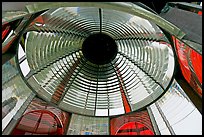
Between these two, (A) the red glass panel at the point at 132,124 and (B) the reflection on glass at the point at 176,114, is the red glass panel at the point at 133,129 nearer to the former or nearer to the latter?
(A) the red glass panel at the point at 132,124

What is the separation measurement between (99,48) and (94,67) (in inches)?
6.9

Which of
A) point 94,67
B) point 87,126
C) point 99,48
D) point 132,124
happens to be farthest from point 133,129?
point 99,48

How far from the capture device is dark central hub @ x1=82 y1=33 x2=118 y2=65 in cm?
203

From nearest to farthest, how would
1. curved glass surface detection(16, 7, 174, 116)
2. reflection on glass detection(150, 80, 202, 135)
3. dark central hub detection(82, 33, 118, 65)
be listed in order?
reflection on glass detection(150, 80, 202, 135) < curved glass surface detection(16, 7, 174, 116) < dark central hub detection(82, 33, 118, 65)

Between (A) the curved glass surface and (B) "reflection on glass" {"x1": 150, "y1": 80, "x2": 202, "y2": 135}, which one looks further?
(A) the curved glass surface

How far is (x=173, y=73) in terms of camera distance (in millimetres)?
1759

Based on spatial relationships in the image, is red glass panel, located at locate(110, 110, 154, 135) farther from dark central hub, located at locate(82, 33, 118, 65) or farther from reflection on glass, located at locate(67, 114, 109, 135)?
dark central hub, located at locate(82, 33, 118, 65)

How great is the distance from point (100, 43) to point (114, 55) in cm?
16

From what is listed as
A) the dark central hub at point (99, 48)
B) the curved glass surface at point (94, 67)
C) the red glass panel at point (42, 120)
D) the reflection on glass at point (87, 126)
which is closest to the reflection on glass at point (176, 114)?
the curved glass surface at point (94, 67)

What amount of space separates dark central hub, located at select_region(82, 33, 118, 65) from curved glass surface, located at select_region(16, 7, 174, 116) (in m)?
0.03

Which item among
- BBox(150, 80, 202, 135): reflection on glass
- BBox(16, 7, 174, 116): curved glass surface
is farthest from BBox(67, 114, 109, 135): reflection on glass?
BBox(150, 80, 202, 135): reflection on glass

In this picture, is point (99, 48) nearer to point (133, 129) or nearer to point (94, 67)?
point (94, 67)

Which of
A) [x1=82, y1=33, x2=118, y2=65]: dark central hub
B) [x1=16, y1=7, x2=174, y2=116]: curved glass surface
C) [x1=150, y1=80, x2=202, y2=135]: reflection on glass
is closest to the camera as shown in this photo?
[x1=150, y1=80, x2=202, y2=135]: reflection on glass

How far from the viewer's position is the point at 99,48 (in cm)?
203
